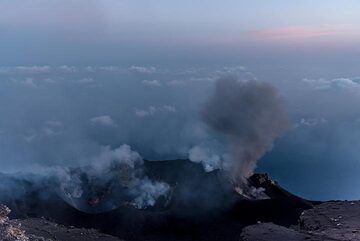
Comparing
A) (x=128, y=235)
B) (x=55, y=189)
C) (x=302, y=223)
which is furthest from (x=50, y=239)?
(x=302, y=223)

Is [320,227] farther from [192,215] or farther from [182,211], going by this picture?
[182,211]

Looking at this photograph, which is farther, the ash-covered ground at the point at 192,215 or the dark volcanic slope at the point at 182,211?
the dark volcanic slope at the point at 182,211

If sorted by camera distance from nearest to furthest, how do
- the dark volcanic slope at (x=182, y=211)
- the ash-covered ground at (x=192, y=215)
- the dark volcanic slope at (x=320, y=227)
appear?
the dark volcanic slope at (x=320, y=227) → the ash-covered ground at (x=192, y=215) → the dark volcanic slope at (x=182, y=211)

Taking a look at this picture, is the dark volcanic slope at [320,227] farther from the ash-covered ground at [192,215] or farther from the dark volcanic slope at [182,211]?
the dark volcanic slope at [182,211]

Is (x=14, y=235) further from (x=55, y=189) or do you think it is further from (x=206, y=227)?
(x=55, y=189)

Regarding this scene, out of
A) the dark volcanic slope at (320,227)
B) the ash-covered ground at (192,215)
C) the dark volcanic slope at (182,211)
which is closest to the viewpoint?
the dark volcanic slope at (320,227)

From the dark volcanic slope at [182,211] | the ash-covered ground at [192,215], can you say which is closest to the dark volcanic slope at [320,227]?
the ash-covered ground at [192,215]

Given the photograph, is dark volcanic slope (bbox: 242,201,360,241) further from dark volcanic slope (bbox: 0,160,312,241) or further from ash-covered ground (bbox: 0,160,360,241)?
dark volcanic slope (bbox: 0,160,312,241)

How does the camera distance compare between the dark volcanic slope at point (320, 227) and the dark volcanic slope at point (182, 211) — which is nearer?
the dark volcanic slope at point (320, 227)
